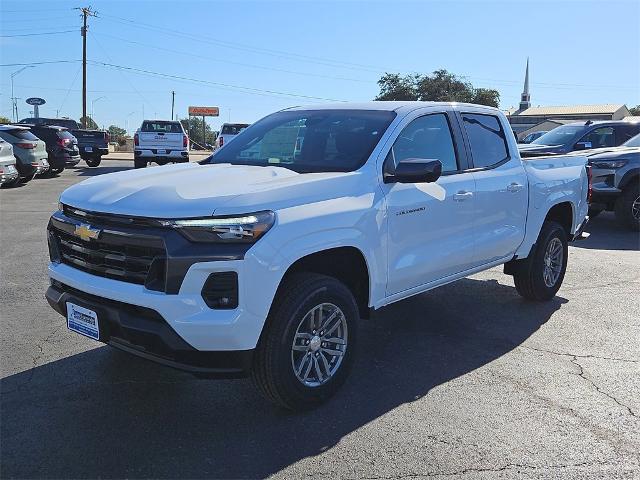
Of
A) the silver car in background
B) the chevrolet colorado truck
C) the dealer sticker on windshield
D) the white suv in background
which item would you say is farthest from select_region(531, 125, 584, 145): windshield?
the chevrolet colorado truck

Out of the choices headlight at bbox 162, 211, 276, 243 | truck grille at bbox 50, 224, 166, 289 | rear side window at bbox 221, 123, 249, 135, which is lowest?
truck grille at bbox 50, 224, 166, 289

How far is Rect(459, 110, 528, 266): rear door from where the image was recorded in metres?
5.04

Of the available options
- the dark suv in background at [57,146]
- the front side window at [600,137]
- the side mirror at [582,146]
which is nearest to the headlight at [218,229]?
the side mirror at [582,146]

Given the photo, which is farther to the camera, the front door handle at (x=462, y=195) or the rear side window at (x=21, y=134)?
the rear side window at (x=21, y=134)

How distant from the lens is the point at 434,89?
6506cm

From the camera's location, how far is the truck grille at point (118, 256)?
3215mm

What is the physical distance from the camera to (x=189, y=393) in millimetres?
3906

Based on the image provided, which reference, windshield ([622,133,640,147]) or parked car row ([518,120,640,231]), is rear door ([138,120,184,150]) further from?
windshield ([622,133,640,147])

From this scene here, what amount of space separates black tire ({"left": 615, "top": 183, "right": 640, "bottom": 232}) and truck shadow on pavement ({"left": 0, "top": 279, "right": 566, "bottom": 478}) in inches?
274

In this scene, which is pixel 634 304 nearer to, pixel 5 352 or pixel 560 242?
pixel 560 242

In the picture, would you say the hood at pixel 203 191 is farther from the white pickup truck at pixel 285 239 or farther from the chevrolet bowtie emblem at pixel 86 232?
the chevrolet bowtie emblem at pixel 86 232

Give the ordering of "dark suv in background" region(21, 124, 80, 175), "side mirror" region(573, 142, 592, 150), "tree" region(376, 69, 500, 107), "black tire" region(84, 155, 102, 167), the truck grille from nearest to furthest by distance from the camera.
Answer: the truck grille
"side mirror" region(573, 142, 592, 150)
"dark suv in background" region(21, 124, 80, 175)
"black tire" region(84, 155, 102, 167)
"tree" region(376, 69, 500, 107)

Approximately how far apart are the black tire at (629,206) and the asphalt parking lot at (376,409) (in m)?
5.99

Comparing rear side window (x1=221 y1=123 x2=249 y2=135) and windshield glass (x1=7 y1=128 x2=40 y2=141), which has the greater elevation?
rear side window (x1=221 y1=123 x2=249 y2=135)
